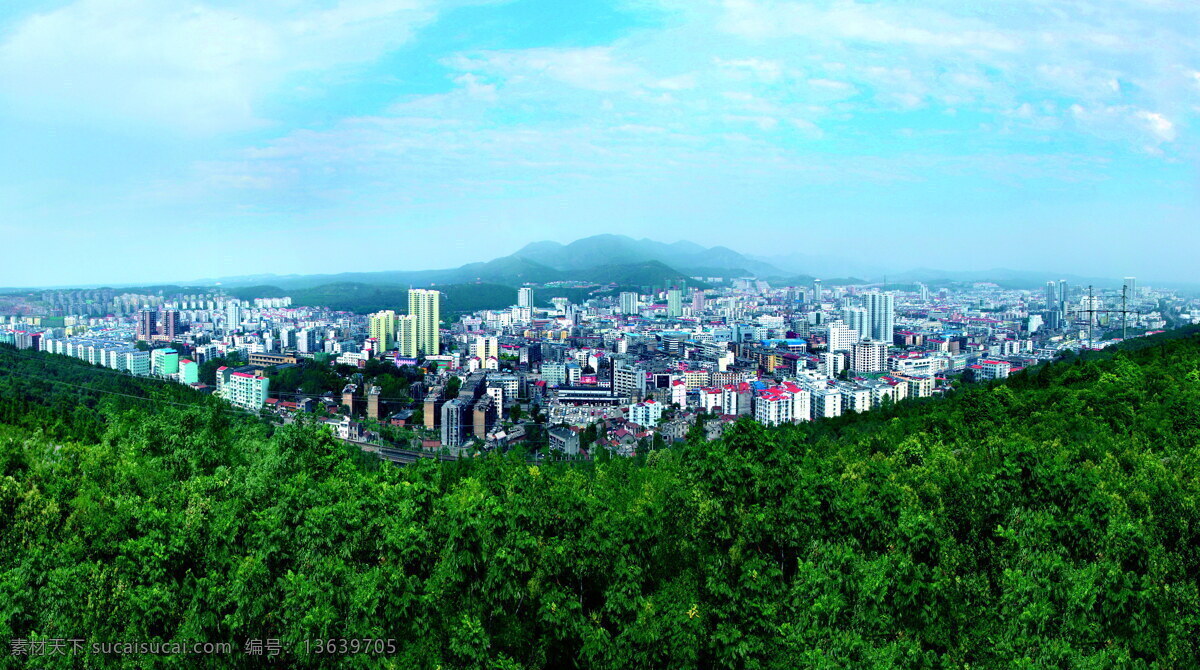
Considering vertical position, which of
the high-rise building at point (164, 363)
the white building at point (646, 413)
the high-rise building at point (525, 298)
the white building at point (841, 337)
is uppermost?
the high-rise building at point (525, 298)

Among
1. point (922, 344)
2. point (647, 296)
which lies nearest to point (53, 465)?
point (922, 344)

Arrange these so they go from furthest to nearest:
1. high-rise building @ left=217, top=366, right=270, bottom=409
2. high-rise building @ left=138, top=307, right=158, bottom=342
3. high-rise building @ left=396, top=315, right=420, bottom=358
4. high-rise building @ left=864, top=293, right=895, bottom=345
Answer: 1. high-rise building @ left=864, top=293, right=895, bottom=345
2. high-rise building @ left=138, top=307, right=158, bottom=342
3. high-rise building @ left=396, top=315, right=420, bottom=358
4. high-rise building @ left=217, top=366, right=270, bottom=409

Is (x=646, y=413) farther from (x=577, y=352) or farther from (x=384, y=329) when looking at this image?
(x=384, y=329)

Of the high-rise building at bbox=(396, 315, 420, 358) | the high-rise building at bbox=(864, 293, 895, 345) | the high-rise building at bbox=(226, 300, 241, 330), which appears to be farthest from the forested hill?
the high-rise building at bbox=(226, 300, 241, 330)

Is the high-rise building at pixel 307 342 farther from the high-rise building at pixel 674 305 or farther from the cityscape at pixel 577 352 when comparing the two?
the high-rise building at pixel 674 305

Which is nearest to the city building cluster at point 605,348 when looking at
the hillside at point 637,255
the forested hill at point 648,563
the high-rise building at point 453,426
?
the high-rise building at point 453,426

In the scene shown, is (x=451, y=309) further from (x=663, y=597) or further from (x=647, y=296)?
(x=663, y=597)

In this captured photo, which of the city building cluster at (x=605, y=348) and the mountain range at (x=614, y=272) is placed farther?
the mountain range at (x=614, y=272)

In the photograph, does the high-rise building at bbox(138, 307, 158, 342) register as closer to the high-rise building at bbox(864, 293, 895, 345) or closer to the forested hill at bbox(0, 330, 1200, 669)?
the forested hill at bbox(0, 330, 1200, 669)
